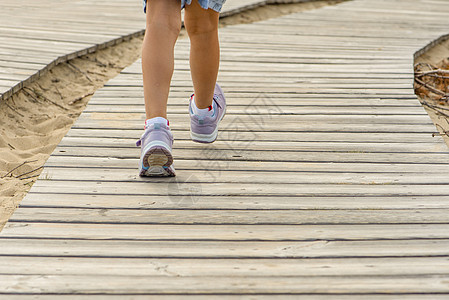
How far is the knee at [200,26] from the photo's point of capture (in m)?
2.54

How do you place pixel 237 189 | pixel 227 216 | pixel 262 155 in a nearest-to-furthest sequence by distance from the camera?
pixel 227 216, pixel 237 189, pixel 262 155

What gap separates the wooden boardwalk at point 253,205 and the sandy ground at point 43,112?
177mm

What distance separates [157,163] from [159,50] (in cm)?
43

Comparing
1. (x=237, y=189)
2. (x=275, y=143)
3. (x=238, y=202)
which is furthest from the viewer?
(x=275, y=143)

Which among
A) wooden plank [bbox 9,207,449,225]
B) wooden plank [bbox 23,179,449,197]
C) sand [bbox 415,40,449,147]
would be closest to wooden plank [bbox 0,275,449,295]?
wooden plank [bbox 9,207,449,225]

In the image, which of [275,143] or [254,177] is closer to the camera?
[254,177]

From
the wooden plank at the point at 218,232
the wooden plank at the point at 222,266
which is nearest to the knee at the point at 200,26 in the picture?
the wooden plank at the point at 218,232

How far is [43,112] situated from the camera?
3.69 metres

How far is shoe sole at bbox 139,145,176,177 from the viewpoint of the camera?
2.34 metres

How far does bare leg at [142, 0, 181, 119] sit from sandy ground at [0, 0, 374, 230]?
70cm

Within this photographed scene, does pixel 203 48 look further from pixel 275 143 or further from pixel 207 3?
pixel 275 143

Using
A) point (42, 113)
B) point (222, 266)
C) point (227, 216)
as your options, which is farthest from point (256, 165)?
point (42, 113)

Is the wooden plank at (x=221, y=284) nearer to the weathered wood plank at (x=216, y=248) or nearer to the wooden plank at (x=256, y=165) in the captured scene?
the weathered wood plank at (x=216, y=248)

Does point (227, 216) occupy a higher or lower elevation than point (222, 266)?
higher
